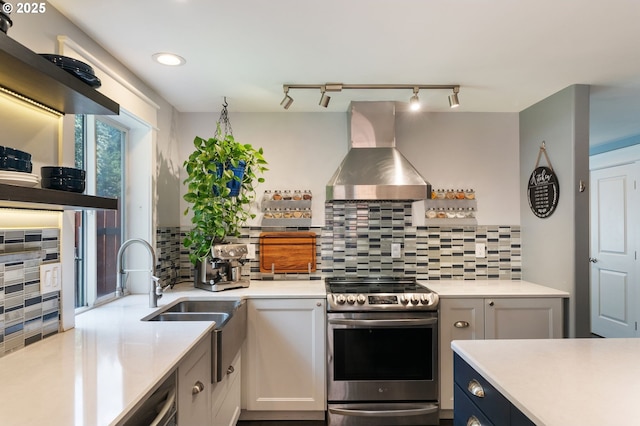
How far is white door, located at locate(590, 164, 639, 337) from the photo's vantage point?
12.8 feet

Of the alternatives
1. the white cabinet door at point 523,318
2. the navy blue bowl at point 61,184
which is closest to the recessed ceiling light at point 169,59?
the navy blue bowl at point 61,184

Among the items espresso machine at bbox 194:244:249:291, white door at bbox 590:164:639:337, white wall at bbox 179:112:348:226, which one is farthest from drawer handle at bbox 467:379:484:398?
white door at bbox 590:164:639:337

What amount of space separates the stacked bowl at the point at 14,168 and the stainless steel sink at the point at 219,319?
942 mm

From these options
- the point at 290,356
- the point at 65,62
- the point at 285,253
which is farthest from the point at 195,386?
the point at 285,253

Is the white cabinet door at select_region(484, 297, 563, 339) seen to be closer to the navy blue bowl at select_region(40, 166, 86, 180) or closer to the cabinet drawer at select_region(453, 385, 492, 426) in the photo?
the cabinet drawer at select_region(453, 385, 492, 426)

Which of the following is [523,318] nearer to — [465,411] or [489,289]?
[489,289]

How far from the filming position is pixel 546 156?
2.72 metres

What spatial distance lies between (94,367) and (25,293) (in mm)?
488

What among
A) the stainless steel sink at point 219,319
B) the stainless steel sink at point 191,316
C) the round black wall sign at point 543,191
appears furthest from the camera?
the round black wall sign at point 543,191

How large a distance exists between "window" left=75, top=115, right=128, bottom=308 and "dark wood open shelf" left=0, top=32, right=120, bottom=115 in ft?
1.79

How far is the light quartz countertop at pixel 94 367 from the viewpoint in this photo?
0.93 m

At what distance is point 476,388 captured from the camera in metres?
1.25

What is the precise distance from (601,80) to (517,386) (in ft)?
7.45

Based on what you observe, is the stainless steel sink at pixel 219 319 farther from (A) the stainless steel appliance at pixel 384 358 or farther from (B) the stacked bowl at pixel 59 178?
(B) the stacked bowl at pixel 59 178
